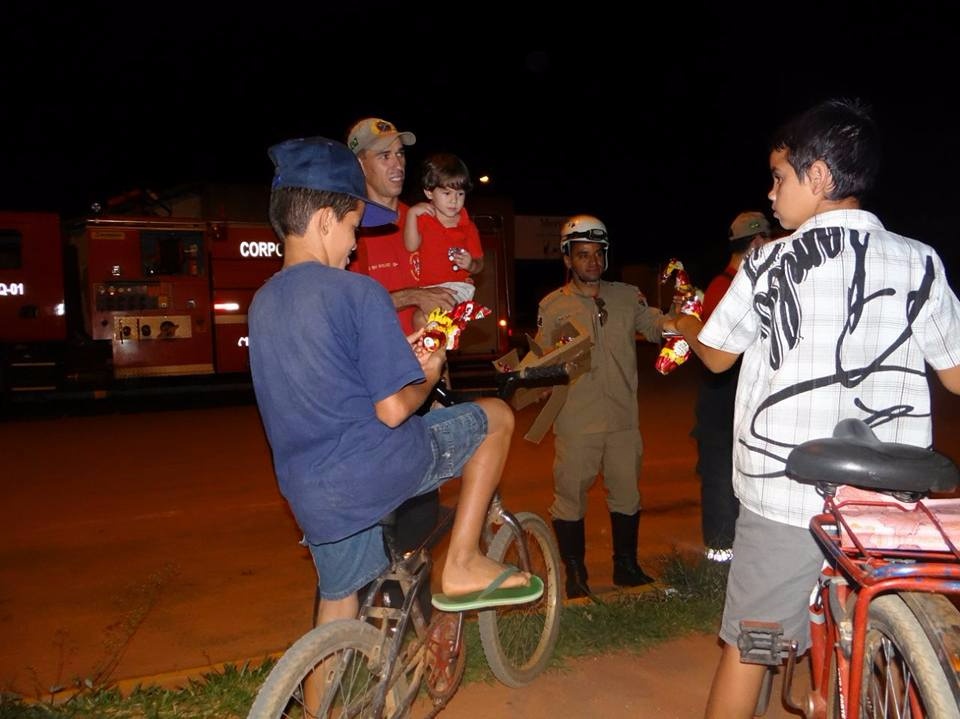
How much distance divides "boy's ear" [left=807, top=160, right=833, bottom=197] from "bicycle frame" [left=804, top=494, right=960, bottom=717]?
905 mm

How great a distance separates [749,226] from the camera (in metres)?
5.03

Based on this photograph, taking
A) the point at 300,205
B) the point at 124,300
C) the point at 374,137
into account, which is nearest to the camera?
the point at 300,205

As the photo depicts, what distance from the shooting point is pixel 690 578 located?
4996 mm

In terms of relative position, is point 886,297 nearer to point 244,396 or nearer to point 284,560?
point 284,560

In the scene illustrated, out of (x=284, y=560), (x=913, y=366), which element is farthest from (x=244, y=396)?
(x=913, y=366)

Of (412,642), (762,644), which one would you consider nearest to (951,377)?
(762,644)

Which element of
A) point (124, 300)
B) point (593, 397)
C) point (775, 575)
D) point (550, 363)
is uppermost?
point (550, 363)

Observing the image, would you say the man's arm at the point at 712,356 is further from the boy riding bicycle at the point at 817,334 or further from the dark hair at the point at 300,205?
the dark hair at the point at 300,205

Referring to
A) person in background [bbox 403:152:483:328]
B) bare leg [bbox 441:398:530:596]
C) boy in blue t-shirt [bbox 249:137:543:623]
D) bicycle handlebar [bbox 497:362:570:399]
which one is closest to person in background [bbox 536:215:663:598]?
person in background [bbox 403:152:483:328]

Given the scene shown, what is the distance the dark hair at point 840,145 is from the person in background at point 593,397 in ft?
Answer: 7.90

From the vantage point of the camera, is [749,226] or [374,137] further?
[749,226]

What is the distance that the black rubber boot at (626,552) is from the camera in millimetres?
5191

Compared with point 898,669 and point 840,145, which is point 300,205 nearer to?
point 840,145

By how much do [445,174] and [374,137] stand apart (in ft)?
1.32
